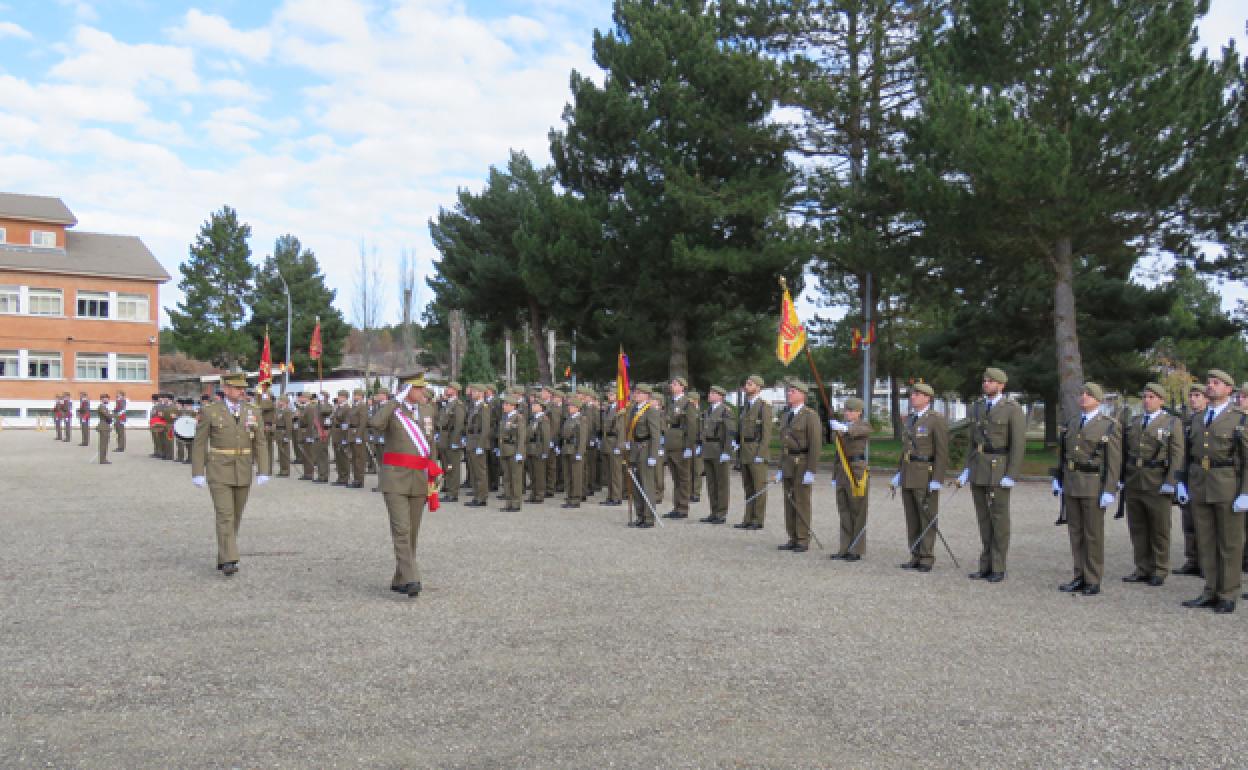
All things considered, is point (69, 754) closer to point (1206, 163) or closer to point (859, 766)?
point (859, 766)

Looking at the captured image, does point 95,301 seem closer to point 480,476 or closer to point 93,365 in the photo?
point 93,365

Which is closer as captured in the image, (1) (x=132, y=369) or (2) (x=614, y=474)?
(2) (x=614, y=474)

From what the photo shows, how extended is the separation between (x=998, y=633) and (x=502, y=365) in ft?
197

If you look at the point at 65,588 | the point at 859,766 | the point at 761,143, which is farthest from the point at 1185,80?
the point at 65,588

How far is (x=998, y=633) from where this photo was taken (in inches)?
282

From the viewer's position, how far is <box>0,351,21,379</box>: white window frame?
49938 mm

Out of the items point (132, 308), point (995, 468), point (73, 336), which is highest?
point (132, 308)

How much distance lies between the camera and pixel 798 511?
36.3 ft

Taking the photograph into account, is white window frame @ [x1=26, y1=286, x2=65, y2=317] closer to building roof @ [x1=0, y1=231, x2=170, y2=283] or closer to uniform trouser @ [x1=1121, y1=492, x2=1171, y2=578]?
building roof @ [x1=0, y1=231, x2=170, y2=283]

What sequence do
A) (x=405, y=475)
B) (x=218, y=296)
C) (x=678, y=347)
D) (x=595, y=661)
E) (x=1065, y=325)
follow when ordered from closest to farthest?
(x=595, y=661), (x=405, y=475), (x=1065, y=325), (x=678, y=347), (x=218, y=296)

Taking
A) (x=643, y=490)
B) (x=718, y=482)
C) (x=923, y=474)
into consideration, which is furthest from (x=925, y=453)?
(x=643, y=490)

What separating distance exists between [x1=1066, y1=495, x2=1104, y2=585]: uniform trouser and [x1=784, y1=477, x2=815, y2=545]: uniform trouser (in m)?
3.01

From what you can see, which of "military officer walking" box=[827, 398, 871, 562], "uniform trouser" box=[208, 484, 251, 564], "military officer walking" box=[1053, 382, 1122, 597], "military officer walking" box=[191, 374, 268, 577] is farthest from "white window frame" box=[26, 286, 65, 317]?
"military officer walking" box=[1053, 382, 1122, 597]

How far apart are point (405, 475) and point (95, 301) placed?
52.1 meters
